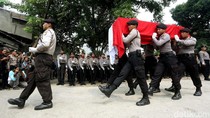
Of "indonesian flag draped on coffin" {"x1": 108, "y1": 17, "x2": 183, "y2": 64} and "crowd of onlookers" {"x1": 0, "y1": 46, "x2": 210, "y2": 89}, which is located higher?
"indonesian flag draped on coffin" {"x1": 108, "y1": 17, "x2": 183, "y2": 64}

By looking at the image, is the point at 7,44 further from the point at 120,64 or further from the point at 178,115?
the point at 178,115

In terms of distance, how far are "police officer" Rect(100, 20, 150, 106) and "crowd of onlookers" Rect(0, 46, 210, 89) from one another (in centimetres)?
293

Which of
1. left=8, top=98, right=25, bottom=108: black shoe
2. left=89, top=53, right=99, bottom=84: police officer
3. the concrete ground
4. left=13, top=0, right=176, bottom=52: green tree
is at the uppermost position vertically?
left=13, top=0, right=176, bottom=52: green tree

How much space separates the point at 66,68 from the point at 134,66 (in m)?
6.91

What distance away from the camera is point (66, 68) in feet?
37.8

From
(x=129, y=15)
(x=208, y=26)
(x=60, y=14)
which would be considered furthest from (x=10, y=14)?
(x=208, y=26)

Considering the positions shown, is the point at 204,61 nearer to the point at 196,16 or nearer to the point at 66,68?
the point at 66,68

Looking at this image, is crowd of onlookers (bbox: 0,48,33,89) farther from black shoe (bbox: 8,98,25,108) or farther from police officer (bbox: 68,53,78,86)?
black shoe (bbox: 8,98,25,108)

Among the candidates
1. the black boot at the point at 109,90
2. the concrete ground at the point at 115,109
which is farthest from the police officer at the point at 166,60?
the black boot at the point at 109,90

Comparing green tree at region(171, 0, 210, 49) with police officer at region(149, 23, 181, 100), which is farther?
green tree at region(171, 0, 210, 49)

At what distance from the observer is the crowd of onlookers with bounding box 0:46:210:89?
8.98 metres

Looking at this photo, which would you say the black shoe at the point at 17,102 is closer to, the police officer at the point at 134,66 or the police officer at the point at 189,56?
the police officer at the point at 134,66

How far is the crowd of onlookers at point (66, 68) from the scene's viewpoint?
898cm

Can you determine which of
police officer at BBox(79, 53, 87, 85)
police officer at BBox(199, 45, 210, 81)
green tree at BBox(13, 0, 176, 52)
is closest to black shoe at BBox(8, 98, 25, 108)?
police officer at BBox(79, 53, 87, 85)
